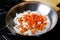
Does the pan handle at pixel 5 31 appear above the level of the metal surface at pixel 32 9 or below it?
below

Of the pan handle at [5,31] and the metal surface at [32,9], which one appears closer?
the pan handle at [5,31]

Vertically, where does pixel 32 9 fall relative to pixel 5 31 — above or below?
above

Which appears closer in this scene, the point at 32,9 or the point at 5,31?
the point at 5,31

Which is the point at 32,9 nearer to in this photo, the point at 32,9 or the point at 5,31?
the point at 32,9

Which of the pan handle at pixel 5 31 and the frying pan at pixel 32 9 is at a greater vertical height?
the frying pan at pixel 32 9

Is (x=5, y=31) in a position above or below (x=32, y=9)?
below

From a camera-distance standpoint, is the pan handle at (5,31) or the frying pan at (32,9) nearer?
the pan handle at (5,31)

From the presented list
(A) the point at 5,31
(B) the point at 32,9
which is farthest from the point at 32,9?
(A) the point at 5,31

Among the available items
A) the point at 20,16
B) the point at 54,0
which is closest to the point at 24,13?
the point at 20,16

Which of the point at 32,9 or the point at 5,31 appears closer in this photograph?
the point at 5,31

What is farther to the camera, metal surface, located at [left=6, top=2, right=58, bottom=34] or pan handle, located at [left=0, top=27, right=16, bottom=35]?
metal surface, located at [left=6, top=2, right=58, bottom=34]

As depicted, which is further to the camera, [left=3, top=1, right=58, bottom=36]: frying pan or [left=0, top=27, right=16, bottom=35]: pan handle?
[left=3, top=1, right=58, bottom=36]: frying pan

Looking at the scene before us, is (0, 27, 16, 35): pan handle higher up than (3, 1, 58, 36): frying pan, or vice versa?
(3, 1, 58, 36): frying pan

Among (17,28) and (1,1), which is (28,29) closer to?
(17,28)
